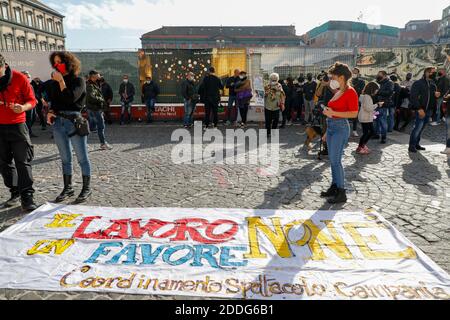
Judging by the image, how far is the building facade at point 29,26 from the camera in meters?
49.6

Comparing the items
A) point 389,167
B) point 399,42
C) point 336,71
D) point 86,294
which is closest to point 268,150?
point 389,167

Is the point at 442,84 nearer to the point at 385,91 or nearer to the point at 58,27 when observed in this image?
the point at 385,91

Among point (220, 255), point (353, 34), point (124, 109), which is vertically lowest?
point (220, 255)

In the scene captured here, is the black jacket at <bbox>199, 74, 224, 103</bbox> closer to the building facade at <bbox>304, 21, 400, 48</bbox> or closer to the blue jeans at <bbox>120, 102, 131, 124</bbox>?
the blue jeans at <bbox>120, 102, 131, 124</bbox>

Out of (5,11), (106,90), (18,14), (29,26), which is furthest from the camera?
(29,26)

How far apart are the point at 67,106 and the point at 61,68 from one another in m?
0.51

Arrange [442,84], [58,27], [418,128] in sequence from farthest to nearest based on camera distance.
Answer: [58,27]
[442,84]
[418,128]

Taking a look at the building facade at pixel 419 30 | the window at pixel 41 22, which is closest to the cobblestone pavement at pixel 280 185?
the window at pixel 41 22

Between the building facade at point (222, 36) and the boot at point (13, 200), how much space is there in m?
79.5

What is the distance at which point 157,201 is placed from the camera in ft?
15.3

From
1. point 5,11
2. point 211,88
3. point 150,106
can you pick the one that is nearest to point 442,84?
point 211,88

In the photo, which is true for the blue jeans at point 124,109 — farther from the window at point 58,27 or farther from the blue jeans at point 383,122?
the window at point 58,27

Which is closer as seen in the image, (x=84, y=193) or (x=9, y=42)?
(x=84, y=193)

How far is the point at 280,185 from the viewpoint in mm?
5367
